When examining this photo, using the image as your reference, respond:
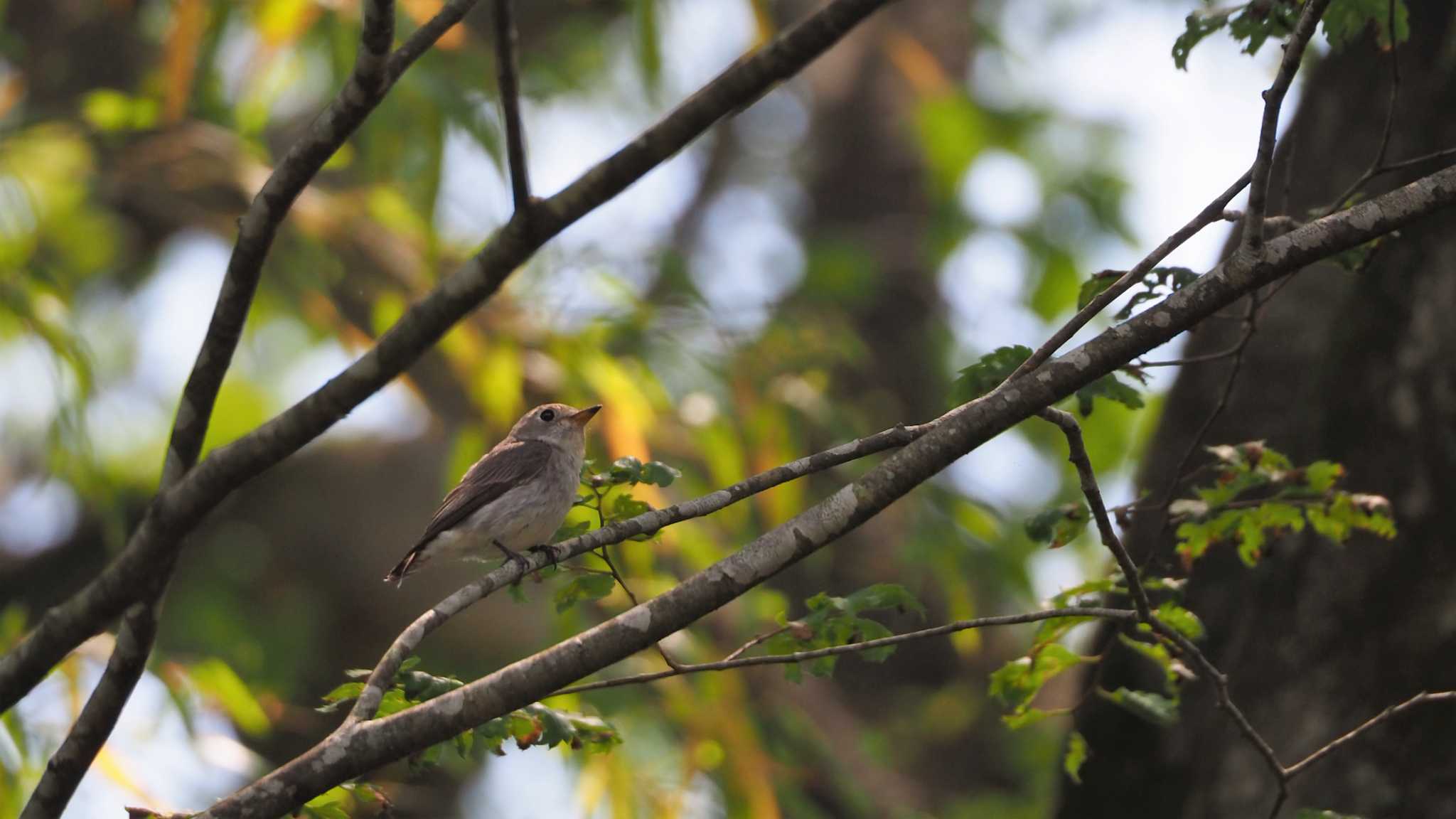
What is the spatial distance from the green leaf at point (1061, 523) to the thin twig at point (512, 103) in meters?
1.61

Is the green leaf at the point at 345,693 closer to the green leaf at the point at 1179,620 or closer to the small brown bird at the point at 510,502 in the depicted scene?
the small brown bird at the point at 510,502

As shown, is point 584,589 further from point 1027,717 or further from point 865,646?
point 1027,717

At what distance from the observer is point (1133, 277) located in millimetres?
2807

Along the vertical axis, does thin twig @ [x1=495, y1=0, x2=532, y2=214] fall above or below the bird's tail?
below

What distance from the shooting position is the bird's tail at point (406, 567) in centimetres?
446

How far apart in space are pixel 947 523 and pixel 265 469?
5763 millimetres

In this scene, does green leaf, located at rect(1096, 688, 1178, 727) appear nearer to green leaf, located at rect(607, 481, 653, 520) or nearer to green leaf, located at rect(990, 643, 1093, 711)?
green leaf, located at rect(990, 643, 1093, 711)

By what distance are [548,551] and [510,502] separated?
1.22 meters

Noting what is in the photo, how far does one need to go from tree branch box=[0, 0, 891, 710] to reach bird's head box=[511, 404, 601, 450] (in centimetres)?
239

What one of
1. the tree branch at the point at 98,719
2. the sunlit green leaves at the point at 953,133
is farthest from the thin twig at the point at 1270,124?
the sunlit green leaves at the point at 953,133

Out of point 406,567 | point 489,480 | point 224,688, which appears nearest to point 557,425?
point 489,480

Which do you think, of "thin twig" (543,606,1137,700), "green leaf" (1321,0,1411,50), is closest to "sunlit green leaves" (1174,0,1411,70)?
"green leaf" (1321,0,1411,50)

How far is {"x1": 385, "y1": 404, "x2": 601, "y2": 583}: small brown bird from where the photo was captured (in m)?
4.50

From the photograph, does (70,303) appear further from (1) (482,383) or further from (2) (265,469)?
(2) (265,469)
